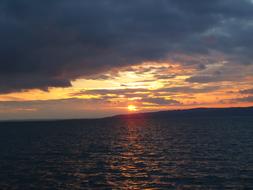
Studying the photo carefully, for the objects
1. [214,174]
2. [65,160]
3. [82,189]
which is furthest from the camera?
[65,160]

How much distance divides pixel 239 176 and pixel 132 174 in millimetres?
15306

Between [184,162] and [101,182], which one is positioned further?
[184,162]

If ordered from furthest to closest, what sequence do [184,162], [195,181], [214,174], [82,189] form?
[184,162], [214,174], [195,181], [82,189]

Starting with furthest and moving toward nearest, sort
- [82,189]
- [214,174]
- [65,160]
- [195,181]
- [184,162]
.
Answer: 1. [65,160]
2. [184,162]
3. [214,174]
4. [195,181]
5. [82,189]

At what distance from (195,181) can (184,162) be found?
1659 cm

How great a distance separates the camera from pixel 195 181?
46.8 meters

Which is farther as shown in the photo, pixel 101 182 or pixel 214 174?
pixel 214 174

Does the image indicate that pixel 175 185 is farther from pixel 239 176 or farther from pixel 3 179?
pixel 3 179

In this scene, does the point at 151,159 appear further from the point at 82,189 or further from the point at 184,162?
the point at 82,189

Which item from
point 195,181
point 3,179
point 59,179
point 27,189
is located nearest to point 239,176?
point 195,181

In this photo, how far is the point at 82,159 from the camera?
70.7 m

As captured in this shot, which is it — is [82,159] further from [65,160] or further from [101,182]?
[101,182]

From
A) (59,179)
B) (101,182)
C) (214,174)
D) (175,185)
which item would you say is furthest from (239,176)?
(59,179)

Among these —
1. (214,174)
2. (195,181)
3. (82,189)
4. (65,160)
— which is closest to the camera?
(82,189)
